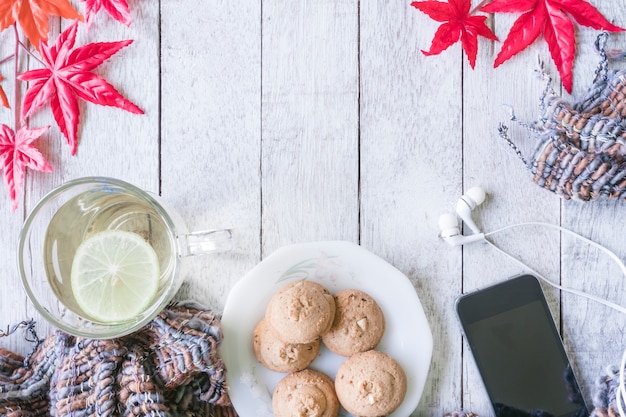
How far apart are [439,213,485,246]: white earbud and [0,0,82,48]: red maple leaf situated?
1.91 ft

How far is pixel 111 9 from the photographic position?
3.04 ft

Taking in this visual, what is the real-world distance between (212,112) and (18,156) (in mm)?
285

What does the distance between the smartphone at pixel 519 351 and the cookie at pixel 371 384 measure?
0.41ft

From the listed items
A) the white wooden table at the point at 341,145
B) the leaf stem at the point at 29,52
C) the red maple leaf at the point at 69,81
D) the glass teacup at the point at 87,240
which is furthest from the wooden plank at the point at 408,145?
the leaf stem at the point at 29,52

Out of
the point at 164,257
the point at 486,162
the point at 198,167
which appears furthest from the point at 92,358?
the point at 486,162

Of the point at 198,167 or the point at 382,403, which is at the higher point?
the point at 198,167

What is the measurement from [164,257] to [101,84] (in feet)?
0.89

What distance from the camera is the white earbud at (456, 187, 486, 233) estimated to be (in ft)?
2.99

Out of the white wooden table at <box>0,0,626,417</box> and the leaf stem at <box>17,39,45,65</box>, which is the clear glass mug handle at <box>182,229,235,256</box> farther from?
the leaf stem at <box>17,39,45,65</box>

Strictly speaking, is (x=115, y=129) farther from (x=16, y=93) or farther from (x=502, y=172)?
(x=502, y=172)

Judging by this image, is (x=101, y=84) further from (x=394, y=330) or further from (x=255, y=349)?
(x=394, y=330)

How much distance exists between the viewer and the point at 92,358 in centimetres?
87

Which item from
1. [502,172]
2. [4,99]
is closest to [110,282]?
[4,99]

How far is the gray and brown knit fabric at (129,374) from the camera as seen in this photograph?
85 cm
